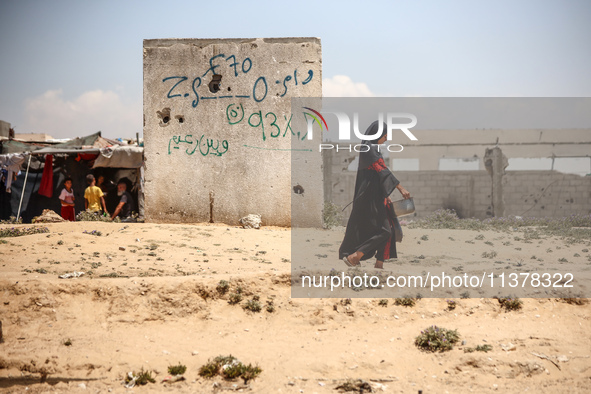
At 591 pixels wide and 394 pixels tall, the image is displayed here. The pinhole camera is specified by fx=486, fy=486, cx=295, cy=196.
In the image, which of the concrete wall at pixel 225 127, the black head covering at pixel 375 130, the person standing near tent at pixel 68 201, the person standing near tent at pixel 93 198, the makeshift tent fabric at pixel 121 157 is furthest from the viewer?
the makeshift tent fabric at pixel 121 157

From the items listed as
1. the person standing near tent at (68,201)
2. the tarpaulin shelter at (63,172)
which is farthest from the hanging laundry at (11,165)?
the person standing near tent at (68,201)

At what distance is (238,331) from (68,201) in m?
6.89

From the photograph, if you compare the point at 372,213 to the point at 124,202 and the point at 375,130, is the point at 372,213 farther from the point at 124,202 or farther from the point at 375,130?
the point at 124,202

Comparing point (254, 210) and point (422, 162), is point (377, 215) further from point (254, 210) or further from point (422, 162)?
point (422, 162)

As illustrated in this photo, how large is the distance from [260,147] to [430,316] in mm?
4689

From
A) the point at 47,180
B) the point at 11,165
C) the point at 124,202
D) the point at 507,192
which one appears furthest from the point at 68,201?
the point at 507,192

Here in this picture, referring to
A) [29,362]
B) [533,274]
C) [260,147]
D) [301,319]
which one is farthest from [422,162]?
[29,362]

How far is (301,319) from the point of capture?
17.9 ft

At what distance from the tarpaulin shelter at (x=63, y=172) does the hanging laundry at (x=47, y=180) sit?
46mm

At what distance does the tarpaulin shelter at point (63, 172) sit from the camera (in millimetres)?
10766

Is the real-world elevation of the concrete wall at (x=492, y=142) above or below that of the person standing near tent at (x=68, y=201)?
above

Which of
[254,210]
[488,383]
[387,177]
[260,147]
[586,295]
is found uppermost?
[260,147]

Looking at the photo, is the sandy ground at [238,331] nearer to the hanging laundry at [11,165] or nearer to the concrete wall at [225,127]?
the concrete wall at [225,127]

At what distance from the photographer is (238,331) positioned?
5.21 metres
